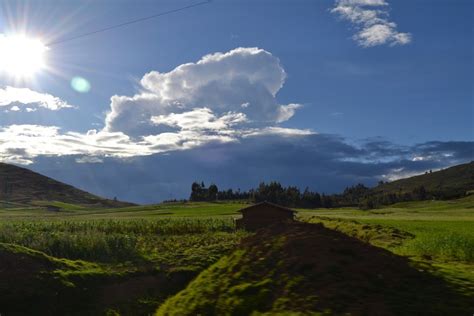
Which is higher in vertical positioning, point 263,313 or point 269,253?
point 269,253

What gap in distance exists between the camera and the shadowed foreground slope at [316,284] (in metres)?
14.3

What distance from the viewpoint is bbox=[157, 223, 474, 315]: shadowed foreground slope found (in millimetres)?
14328

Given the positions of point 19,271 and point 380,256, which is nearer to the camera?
point 380,256

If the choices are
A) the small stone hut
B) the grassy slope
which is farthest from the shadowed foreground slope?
the small stone hut

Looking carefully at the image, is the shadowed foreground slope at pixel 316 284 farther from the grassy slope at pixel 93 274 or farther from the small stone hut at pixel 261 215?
the small stone hut at pixel 261 215

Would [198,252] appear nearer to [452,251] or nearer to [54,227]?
[452,251]

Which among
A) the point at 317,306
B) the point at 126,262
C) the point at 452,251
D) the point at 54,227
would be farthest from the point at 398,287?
the point at 54,227

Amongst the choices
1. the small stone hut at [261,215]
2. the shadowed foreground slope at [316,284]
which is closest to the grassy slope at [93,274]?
the shadowed foreground slope at [316,284]

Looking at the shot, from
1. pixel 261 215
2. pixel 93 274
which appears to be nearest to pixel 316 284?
pixel 93 274

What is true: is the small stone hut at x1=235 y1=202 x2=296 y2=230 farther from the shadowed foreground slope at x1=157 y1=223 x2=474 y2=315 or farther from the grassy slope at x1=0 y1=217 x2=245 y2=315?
the shadowed foreground slope at x1=157 y1=223 x2=474 y2=315

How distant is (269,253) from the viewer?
861 inches

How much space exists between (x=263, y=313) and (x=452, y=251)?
1628cm

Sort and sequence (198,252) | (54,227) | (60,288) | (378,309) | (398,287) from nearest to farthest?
(378,309) → (398,287) → (60,288) → (198,252) → (54,227)

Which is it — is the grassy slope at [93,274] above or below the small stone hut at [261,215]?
below
